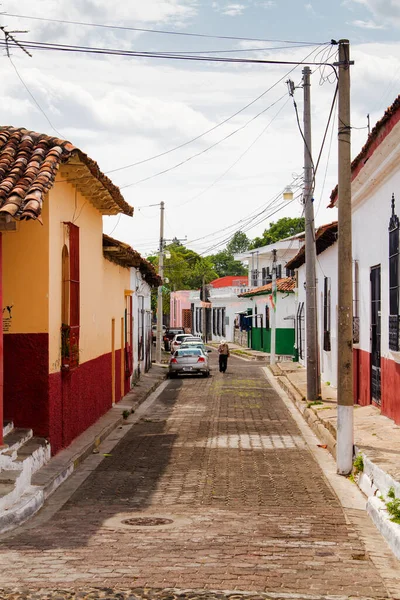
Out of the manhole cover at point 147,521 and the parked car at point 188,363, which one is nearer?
the manhole cover at point 147,521

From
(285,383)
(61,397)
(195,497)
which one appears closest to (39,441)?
(61,397)

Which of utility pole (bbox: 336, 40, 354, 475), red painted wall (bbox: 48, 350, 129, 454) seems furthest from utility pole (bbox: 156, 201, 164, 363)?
utility pole (bbox: 336, 40, 354, 475)

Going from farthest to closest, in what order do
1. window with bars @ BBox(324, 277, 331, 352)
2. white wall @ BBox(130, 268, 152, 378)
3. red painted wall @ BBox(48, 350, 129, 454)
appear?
white wall @ BBox(130, 268, 152, 378)
window with bars @ BBox(324, 277, 331, 352)
red painted wall @ BBox(48, 350, 129, 454)

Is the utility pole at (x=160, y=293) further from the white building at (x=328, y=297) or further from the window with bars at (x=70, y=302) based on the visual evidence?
the window with bars at (x=70, y=302)

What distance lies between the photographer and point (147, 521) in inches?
340

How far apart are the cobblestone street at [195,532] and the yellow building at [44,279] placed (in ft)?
3.99

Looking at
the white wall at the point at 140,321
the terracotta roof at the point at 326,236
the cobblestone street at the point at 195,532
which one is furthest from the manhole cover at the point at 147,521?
the white wall at the point at 140,321

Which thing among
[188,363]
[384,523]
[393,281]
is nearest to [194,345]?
[188,363]

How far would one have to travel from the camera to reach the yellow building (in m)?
11.0

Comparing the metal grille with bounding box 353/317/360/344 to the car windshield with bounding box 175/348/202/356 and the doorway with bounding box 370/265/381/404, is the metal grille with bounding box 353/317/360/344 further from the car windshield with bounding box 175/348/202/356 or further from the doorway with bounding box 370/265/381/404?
the car windshield with bounding box 175/348/202/356

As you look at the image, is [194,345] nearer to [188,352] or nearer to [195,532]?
[188,352]

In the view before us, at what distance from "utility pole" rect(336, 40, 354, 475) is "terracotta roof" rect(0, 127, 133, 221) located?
3.70 m

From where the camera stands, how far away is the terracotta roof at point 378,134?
11.8 meters

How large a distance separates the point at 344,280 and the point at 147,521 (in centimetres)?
483
